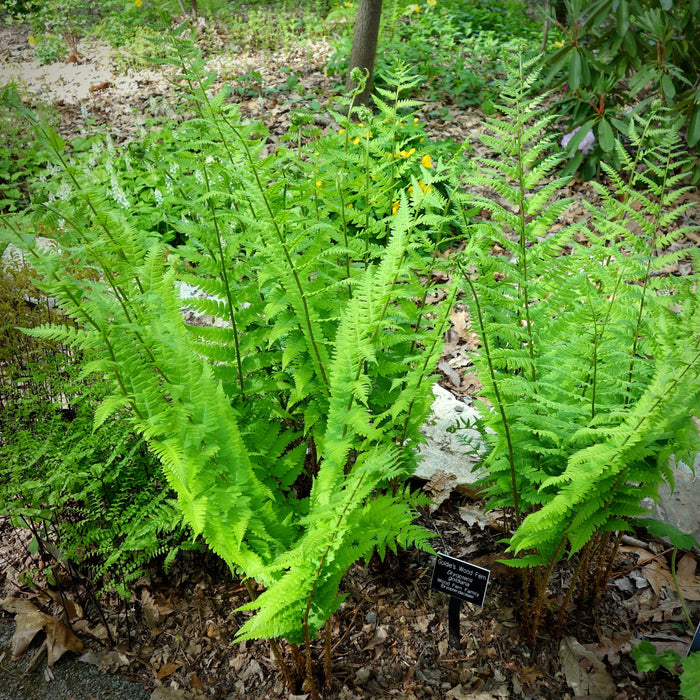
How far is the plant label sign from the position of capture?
167 cm

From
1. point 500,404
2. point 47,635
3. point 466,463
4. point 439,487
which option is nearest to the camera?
point 500,404

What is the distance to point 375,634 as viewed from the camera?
6.22 ft

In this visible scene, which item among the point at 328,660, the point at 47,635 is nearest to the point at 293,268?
the point at 328,660

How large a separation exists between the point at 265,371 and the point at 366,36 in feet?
13.2

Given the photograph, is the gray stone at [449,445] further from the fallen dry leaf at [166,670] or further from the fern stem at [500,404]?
the fallen dry leaf at [166,670]

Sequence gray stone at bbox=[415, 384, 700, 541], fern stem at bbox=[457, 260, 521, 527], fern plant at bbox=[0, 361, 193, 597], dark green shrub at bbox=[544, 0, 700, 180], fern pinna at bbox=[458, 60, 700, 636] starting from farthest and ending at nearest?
dark green shrub at bbox=[544, 0, 700, 180], gray stone at bbox=[415, 384, 700, 541], fern plant at bbox=[0, 361, 193, 597], fern stem at bbox=[457, 260, 521, 527], fern pinna at bbox=[458, 60, 700, 636]

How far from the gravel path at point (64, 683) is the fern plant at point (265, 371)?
0.57m

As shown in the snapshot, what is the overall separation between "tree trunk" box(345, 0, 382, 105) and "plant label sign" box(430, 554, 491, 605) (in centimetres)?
414

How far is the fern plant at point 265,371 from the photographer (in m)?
1.38

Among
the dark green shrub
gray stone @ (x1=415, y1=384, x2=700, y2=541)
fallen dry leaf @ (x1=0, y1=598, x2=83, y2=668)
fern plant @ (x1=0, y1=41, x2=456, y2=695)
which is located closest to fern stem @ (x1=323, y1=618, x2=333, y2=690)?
fern plant @ (x1=0, y1=41, x2=456, y2=695)

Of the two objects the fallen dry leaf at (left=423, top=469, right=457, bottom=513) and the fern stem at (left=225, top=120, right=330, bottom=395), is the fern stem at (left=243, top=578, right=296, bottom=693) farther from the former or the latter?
the fallen dry leaf at (left=423, top=469, right=457, bottom=513)

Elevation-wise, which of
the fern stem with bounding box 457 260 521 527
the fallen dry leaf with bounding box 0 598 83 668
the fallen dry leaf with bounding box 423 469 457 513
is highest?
the fern stem with bounding box 457 260 521 527

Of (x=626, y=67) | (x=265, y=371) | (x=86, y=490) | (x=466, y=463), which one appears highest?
(x=626, y=67)

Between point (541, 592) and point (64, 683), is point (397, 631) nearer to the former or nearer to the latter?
point (541, 592)
